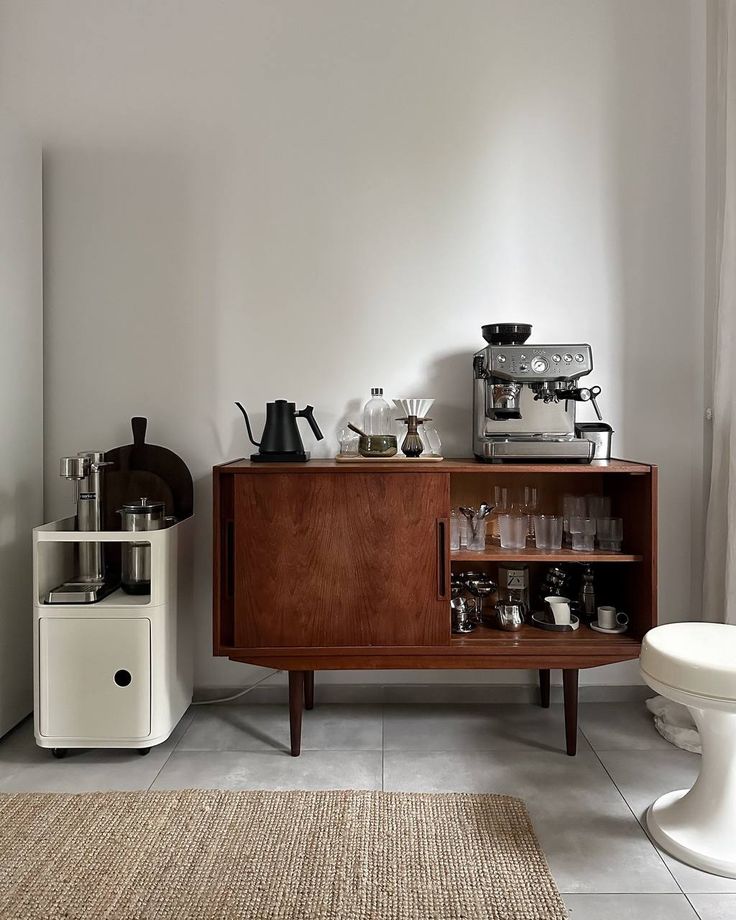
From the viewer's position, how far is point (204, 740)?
93.5 inches

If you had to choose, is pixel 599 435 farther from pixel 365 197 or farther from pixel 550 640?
pixel 365 197

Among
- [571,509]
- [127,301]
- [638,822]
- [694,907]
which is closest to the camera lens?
[694,907]

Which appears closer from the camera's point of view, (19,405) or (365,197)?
(19,405)

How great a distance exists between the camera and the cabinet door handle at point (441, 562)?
219 centimetres

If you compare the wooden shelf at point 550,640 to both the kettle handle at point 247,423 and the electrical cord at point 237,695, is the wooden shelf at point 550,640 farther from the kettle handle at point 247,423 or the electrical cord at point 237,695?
the kettle handle at point 247,423

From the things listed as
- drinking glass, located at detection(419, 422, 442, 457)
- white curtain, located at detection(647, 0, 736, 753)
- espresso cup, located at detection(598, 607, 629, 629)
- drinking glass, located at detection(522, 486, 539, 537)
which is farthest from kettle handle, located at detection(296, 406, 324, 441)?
white curtain, located at detection(647, 0, 736, 753)

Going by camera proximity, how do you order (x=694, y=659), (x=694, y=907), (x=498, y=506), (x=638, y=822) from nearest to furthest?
(x=694, y=907)
(x=694, y=659)
(x=638, y=822)
(x=498, y=506)

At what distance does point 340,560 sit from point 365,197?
133 centimetres

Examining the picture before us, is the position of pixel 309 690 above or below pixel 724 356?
below

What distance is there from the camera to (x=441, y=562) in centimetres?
220

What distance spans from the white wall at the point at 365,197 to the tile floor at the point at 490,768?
33.8 inches

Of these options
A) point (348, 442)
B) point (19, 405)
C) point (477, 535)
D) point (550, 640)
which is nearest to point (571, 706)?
point (550, 640)

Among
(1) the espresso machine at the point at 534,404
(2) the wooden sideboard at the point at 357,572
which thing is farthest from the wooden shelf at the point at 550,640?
(1) the espresso machine at the point at 534,404

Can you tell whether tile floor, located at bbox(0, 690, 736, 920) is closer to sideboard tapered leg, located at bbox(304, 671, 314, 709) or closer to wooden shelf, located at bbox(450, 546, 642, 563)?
sideboard tapered leg, located at bbox(304, 671, 314, 709)
